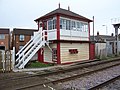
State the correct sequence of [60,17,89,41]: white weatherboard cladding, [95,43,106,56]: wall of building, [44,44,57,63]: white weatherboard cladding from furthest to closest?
[95,43,106,56]: wall of building, [44,44,57,63]: white weatherboard cladding, [60,17,89,41]: white weatherboard cladding

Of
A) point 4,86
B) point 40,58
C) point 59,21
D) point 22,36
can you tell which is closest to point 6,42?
point 22,36

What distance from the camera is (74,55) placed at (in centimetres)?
1961

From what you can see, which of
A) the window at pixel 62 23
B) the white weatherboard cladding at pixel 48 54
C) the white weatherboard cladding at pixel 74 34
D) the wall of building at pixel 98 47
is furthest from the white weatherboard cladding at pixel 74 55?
the wall of building at pixel 98 47

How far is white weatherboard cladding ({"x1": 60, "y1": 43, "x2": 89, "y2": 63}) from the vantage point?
1828 cm

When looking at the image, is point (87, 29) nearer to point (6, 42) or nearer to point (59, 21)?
point (59, 21)

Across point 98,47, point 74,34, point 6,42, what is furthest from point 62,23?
point 6,42

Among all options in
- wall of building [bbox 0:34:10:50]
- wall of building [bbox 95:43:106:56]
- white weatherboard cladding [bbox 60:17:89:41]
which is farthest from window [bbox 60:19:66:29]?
wall of building [bbox 0:34:10:50]

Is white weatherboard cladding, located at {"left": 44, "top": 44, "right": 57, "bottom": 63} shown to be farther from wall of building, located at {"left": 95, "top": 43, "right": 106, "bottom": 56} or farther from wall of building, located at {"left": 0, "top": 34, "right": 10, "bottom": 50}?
wall of building, located at {"left": 0, "top": 34, "right": 10, "bottom": 50}

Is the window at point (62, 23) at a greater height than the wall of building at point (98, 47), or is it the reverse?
the window at point (62, 23)

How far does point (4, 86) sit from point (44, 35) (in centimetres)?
1047

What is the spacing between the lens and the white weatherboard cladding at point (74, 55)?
18.3 metres

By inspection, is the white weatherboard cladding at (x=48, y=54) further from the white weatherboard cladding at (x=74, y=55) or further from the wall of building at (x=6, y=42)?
the wall of building at (x=6, y=42)

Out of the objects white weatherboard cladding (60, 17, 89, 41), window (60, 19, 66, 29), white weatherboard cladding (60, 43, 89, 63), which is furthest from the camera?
window (60, 19, 66, 29)

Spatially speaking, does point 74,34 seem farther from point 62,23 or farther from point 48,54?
point 48,54
